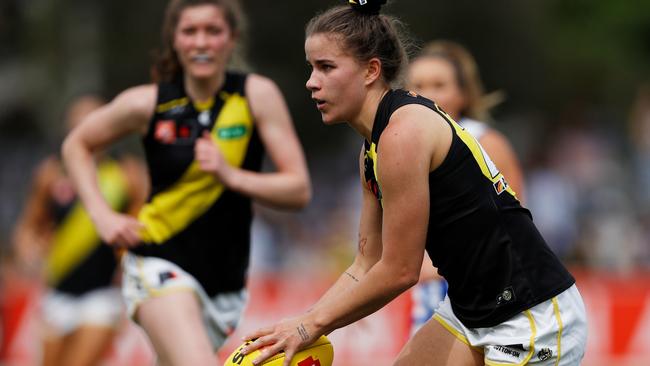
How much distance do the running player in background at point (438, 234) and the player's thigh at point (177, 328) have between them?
993mm

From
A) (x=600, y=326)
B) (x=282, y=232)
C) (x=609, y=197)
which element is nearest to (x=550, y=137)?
(x=609, y=197)

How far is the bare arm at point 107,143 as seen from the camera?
6.22 meters

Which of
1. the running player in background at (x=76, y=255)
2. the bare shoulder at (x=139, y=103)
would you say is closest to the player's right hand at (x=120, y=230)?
the bare shoulder at (x=139, y=103)

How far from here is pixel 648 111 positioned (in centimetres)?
1484

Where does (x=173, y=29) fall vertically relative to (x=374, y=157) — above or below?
above

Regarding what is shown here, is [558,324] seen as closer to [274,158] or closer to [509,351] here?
[509,351]

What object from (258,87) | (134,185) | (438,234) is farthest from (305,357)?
(134,185)

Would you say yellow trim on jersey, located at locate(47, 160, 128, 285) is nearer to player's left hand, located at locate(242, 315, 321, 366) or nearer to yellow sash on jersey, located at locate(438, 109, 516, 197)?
player's left hand, located at locate(242, 315, 321, 366)

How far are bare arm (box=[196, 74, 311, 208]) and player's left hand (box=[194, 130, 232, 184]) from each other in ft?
0.08

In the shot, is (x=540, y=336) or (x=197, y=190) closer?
(x=540, y=336)

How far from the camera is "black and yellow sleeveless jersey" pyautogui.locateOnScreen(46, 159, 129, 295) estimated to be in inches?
379

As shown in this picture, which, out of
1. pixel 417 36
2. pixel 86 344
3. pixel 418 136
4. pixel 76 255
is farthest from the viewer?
pixel 417 36

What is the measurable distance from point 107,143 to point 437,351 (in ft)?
7.93

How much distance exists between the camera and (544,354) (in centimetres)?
474
